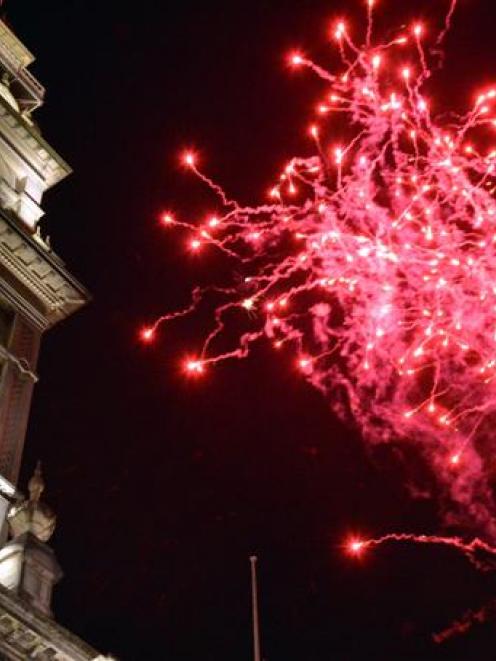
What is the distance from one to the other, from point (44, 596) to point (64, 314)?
13067 millimetres

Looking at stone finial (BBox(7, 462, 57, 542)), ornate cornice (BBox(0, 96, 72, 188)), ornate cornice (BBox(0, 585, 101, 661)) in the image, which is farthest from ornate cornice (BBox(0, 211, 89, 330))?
ornate cornice (BBox(0, 585, 101, 661))

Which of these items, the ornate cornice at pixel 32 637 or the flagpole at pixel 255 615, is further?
the flagpole at pixel 255 615

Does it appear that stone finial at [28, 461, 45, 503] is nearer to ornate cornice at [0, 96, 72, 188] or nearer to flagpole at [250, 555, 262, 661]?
flagpole at [250, 555, 262, 661]

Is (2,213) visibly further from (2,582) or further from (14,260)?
(2,582)

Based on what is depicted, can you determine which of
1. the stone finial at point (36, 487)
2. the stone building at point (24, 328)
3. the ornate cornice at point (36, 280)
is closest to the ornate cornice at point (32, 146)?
the stone building at point (24, 328)

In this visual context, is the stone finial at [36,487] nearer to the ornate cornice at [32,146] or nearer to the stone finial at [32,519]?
the stone finial at [32,519]

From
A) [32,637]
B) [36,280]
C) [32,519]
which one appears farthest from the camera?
[36,280]

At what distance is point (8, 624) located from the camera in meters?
25.0

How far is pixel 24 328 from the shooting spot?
1416 inches

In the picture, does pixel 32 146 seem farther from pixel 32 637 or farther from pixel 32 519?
pixel 32 637

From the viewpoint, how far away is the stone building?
25422 millimetres

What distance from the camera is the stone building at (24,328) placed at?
2542cm

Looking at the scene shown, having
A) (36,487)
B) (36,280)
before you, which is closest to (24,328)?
(36,280)

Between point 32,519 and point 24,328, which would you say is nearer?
point 32,519
